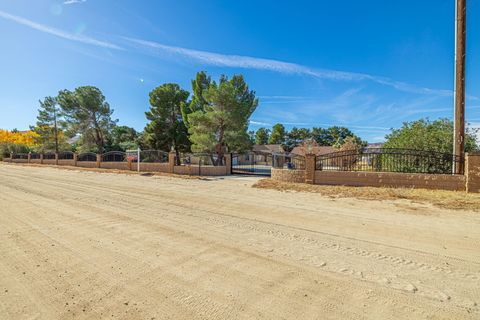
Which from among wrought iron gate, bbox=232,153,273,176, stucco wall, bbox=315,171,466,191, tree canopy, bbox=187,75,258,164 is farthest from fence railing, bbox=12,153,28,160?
stucco wall, bbox=315,171,466,191

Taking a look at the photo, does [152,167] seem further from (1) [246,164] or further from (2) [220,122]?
(1) [246,164]

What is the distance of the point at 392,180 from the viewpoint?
10055mm

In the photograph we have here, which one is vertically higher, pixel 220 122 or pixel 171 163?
pixel 220 122

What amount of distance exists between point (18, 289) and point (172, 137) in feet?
83.0

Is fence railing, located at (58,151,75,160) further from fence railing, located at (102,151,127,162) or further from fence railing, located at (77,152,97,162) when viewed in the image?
fence railing, located at (102,151,127,162)

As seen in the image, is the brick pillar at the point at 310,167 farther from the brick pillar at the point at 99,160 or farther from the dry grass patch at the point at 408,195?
the brick pillar at the point at 99,160

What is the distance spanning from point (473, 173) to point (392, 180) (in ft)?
8.11

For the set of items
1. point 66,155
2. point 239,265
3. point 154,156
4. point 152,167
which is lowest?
point 239,265

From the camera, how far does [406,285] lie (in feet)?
8.97

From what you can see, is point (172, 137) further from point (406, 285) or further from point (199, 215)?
point (406, 285)

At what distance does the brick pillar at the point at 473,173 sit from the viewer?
8.73m

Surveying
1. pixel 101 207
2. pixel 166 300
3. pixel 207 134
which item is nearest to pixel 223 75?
pixel 207 134

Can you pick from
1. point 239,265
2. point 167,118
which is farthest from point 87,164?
point 239,265

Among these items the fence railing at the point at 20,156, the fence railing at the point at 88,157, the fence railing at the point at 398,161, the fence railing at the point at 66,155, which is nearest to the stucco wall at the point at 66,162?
the fence railing at the point at 66,155
